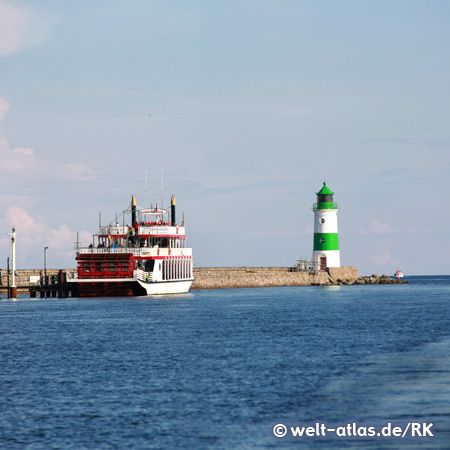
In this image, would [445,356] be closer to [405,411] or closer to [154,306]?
[405,411]

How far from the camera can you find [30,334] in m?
45.2

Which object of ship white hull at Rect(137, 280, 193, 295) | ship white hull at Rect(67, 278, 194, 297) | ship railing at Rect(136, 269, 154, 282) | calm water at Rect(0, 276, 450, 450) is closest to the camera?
calm water at Rect(0, 276, 450, 450)

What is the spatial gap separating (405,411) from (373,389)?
373 centimetres

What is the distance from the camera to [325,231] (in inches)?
4584

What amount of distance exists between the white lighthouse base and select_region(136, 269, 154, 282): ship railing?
47.2 m

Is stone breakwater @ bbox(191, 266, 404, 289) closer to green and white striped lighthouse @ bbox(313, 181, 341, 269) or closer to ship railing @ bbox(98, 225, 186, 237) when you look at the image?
green and white striped lighthouse @ bbox(313, 181, 341, 269)

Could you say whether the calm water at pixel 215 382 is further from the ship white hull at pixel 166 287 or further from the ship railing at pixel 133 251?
the ship white hull at pixel 166 287

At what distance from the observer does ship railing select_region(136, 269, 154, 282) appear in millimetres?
75938

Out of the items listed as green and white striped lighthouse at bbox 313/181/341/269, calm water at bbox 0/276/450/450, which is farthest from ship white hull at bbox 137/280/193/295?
green and white striped lighthouse at bbox 313/181/341/269

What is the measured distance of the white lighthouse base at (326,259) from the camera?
12012 centimetres

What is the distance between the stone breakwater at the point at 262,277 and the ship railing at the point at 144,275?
114 ft

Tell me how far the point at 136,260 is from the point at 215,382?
50.8 metres

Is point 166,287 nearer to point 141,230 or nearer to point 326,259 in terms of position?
point 141,230

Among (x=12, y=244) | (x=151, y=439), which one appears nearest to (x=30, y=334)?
(x=151, y=439)
